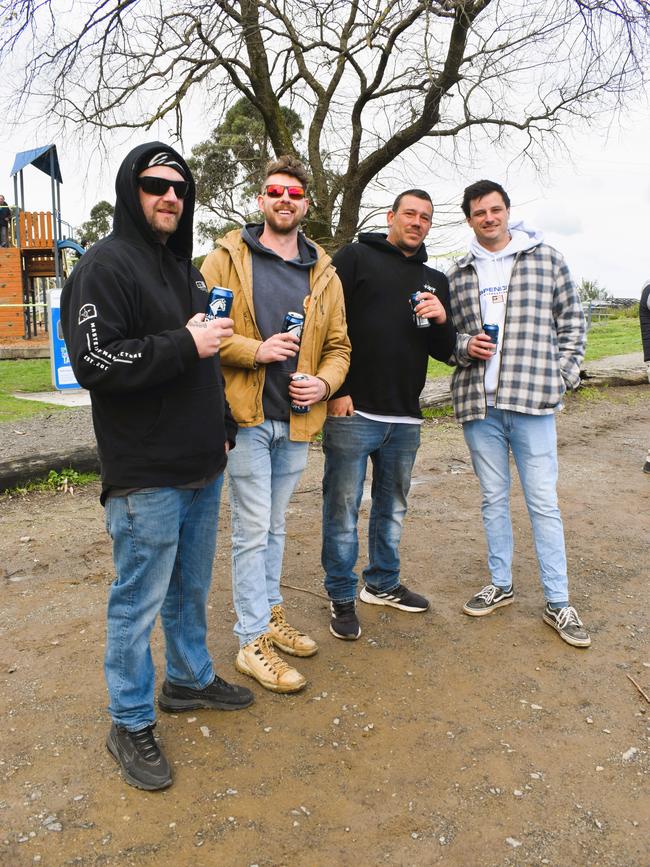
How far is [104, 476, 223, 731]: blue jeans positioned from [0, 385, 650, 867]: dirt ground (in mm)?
325

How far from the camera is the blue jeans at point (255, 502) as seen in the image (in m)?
3.16

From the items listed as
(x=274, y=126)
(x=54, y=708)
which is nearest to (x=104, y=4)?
(x=274, y=126)

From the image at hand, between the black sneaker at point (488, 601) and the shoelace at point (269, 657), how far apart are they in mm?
1209

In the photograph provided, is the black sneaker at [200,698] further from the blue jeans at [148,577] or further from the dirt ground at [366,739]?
the blue jeans at [148,577]

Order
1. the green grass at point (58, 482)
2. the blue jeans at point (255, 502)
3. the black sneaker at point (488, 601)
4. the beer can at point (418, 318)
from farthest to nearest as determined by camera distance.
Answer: the green grass at point (58, 482) < the black sneaker at point (488, 601) < the beer can at point (418, 318) < the blue jeans at point (255, 502)

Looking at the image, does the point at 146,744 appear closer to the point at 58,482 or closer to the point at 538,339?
the point at 538,339

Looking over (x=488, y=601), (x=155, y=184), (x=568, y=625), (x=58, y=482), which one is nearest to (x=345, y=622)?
(x=488, y=601)

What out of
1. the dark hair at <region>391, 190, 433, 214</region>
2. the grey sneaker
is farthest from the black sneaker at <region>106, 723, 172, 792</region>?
the dark hair at <region>391, 190, 433, 214</region>

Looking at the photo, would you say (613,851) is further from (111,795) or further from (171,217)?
(171,217)

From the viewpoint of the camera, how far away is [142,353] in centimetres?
229

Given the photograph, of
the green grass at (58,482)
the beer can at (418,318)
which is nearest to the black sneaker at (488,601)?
the beer can at (418,318)

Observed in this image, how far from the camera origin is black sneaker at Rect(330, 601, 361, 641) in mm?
3711

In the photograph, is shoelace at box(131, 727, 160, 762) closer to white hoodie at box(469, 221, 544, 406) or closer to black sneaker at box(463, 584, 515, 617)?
black sneaker at box(463, 584, 515, 617)

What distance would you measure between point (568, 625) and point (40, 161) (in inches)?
758
